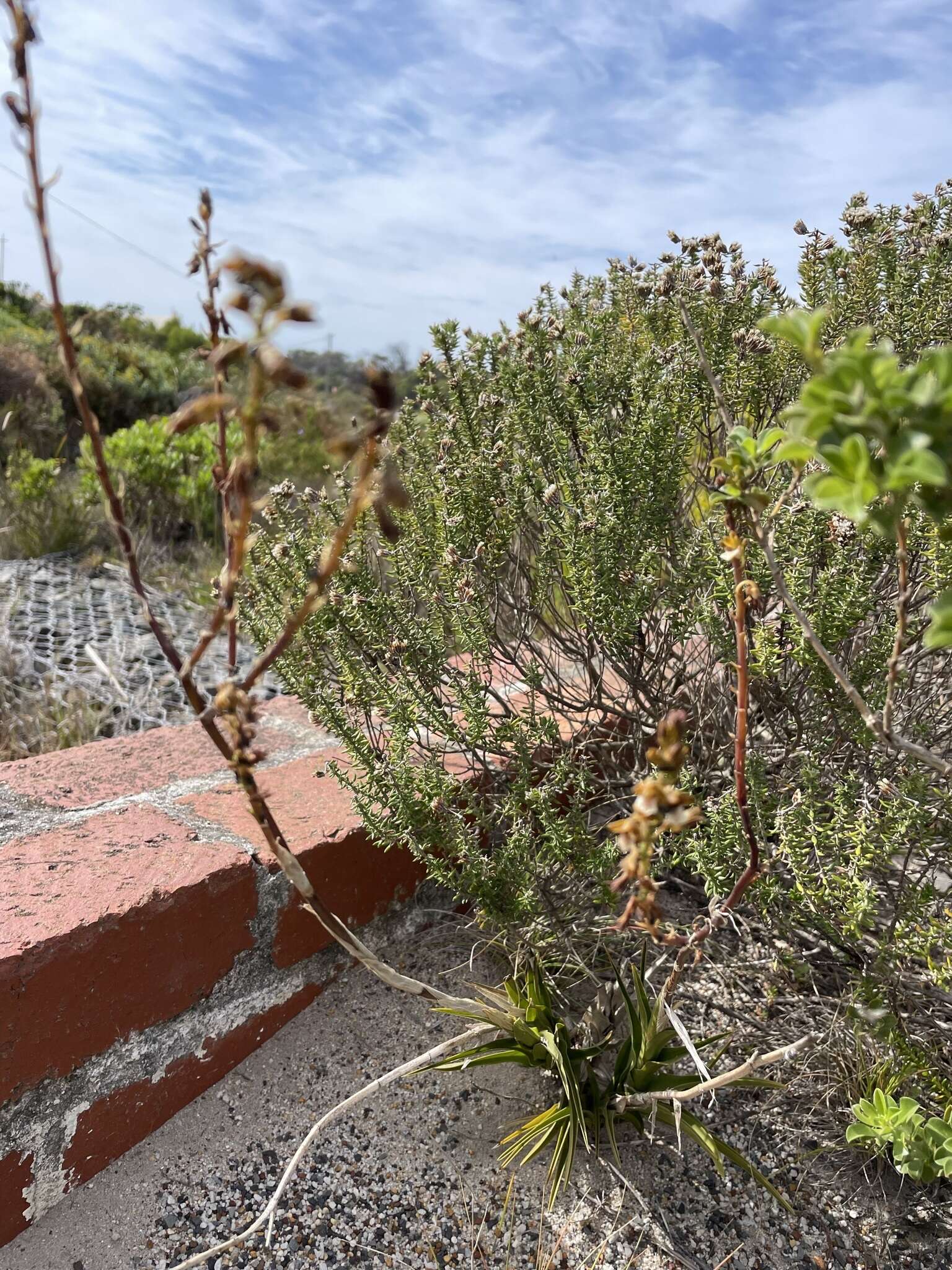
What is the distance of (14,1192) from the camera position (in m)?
1.54

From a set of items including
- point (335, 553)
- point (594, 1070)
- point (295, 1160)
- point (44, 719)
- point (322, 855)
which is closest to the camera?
point (335, 553)

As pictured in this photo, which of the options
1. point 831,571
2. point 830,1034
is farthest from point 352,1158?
point 831,571

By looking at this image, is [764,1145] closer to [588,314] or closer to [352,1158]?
[352,1158]

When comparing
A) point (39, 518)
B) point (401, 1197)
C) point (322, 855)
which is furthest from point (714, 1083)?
point (39, 518)

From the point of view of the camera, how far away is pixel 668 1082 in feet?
5.60

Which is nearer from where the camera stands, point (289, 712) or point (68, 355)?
point (68, 355)

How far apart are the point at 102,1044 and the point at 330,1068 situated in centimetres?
49

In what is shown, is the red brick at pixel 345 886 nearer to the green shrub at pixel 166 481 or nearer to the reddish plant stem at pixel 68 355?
the reddish plant stem at pixel 68 355

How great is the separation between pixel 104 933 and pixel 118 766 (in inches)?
28.8

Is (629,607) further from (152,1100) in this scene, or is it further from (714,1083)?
(152,1100)

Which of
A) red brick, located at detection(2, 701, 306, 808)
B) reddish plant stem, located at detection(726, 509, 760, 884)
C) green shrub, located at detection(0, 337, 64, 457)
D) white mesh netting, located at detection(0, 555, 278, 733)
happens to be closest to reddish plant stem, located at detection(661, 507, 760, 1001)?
reddish plant stem, located at detection(726, 509, 760, 884)

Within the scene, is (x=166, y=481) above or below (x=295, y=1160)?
above

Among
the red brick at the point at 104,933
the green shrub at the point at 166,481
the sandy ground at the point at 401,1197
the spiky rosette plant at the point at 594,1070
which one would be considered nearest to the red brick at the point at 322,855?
the red brick at the point at 104,933

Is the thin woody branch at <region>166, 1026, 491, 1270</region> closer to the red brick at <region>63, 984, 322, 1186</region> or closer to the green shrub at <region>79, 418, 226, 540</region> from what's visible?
the red brick at <region>63, 984, 322, 1186</region>
